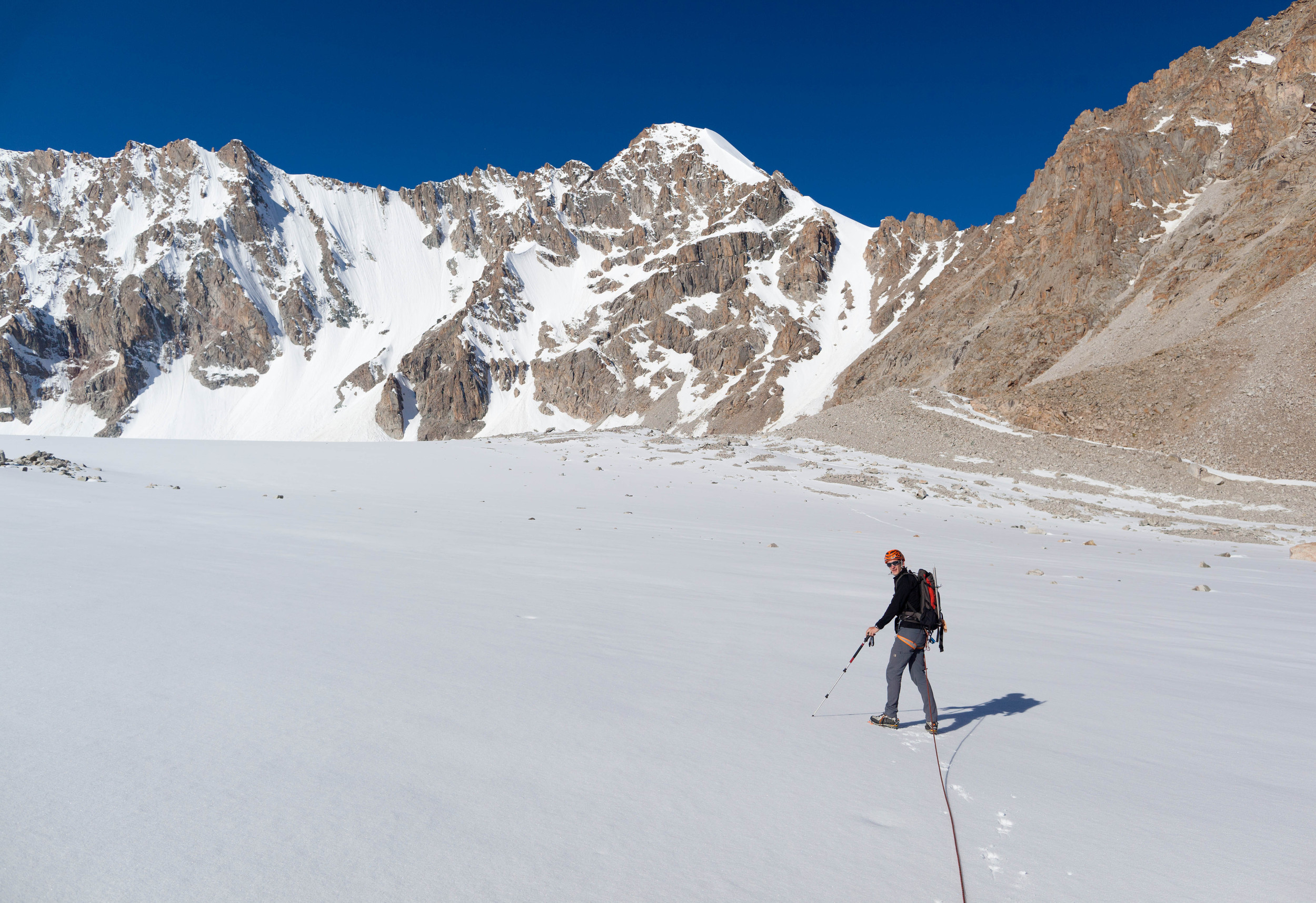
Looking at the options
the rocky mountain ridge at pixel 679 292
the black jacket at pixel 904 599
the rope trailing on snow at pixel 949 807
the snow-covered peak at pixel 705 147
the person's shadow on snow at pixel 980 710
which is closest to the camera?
the rope trailing on snow at pixel 949 807

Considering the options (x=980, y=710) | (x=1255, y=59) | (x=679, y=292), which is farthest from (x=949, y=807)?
(x=679, y=292)

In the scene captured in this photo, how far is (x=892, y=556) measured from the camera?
5.04m

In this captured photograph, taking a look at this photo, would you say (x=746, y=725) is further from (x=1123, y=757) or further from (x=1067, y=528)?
(x=1067, y=528)

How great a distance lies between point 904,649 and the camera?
4.66 m

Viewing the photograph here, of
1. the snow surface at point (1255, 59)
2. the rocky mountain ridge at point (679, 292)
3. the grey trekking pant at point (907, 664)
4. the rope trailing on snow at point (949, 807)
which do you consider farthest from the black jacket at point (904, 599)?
the snow surface at point (1255, 59)

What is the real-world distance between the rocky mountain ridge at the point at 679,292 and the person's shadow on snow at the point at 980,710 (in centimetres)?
3428

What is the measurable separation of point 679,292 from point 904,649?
116m

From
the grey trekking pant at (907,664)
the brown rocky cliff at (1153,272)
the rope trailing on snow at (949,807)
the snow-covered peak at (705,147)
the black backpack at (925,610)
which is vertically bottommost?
the rope trailing on snow at (949,807)

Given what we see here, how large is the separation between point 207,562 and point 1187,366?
45550mm

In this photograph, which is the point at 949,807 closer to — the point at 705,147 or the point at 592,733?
the point at 592,733

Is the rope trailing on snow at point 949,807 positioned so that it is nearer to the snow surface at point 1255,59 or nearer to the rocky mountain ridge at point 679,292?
the rocky mountain ridge at point 679,292

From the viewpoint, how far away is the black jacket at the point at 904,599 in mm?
4793

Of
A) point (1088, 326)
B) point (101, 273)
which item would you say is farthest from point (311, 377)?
point (1088, 326)

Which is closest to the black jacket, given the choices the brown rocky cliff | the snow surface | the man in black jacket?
the man in black jacket
